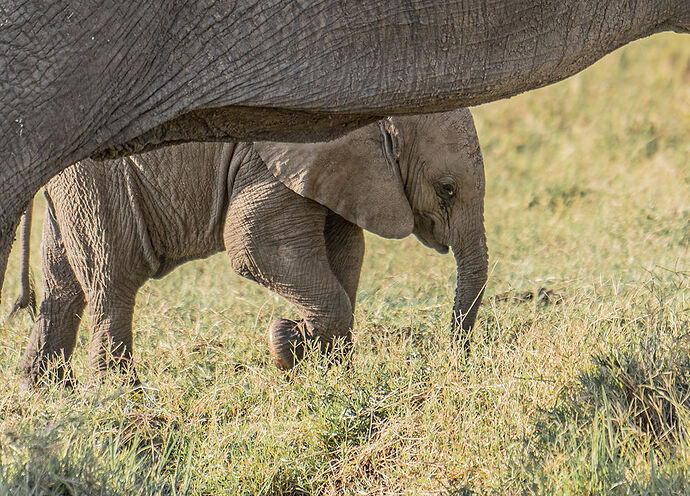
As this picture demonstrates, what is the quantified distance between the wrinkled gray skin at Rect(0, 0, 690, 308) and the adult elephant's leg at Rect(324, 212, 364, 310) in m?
2.98

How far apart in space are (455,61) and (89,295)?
3337 millimetres

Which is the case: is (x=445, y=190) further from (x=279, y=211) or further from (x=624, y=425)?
(x=624, y=425)

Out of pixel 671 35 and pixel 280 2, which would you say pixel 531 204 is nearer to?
pixel 671 35

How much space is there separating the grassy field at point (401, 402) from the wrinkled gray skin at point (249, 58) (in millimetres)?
1037

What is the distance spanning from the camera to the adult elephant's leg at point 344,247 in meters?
5.68

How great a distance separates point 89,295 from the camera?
5387 millimetres

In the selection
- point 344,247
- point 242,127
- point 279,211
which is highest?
point 242,127

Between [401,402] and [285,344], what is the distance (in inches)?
43.1

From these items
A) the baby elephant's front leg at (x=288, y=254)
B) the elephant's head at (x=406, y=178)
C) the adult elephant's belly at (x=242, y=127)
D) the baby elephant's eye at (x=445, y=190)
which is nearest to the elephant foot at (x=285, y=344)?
the baby elephant's front leg at (x=288, y=254)

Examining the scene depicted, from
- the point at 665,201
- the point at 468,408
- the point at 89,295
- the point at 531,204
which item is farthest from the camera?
the point at 531,204

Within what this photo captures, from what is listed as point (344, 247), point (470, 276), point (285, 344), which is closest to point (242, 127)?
point (285, 344)

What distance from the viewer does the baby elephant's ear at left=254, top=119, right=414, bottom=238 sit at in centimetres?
485

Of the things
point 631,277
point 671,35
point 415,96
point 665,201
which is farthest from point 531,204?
point 415,96

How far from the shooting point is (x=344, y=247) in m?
5.68
